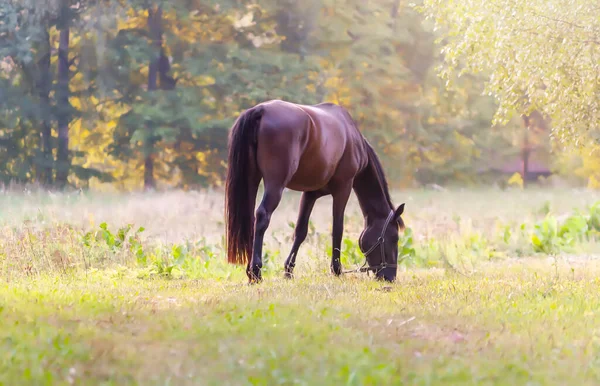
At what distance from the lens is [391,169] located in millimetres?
34562

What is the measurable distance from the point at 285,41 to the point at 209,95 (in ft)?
13.0

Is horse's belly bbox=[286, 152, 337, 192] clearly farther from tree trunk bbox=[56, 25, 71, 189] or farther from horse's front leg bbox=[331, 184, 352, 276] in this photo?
tree trunk bbox=[56, 25, 71, 189]

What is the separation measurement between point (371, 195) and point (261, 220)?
88.5 inches

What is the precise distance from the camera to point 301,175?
9.07m

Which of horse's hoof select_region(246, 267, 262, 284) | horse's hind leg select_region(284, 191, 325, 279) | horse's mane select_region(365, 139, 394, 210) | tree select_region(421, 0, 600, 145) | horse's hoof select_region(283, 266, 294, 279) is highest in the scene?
tree select_region(421, 0, 600, 145)

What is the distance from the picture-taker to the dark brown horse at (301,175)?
837 cm

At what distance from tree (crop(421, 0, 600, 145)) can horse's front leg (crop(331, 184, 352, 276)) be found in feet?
12.9

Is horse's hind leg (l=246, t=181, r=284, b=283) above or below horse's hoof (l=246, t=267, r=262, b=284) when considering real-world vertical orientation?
above

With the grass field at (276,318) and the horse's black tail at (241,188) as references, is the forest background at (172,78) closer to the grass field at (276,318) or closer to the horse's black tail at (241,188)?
the grass field at (276,318)

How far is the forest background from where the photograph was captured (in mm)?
26422

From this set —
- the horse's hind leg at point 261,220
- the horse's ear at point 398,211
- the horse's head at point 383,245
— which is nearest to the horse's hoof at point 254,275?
the horse's hind leg at point 261,220

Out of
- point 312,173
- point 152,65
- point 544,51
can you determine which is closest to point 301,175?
point 312,173

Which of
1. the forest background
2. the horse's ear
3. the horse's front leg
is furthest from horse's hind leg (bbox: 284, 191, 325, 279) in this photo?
the forest background

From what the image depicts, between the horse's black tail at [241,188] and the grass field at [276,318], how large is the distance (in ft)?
1.44
